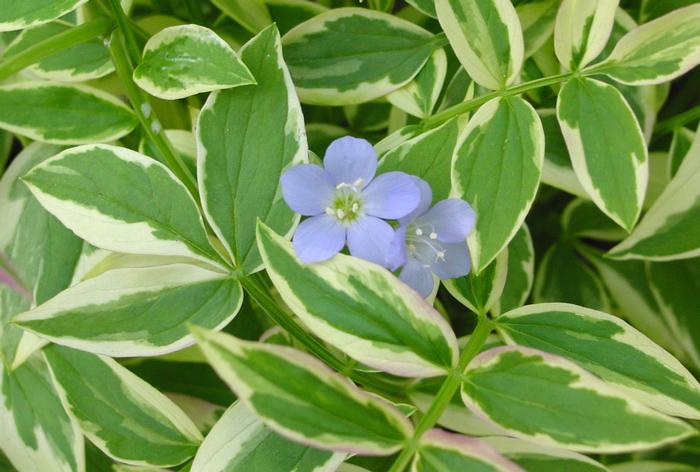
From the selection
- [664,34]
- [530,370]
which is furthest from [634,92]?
[530,370]

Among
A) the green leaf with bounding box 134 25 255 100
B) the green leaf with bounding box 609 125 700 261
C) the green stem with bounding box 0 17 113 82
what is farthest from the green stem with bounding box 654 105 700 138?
the green stem with bounding box 0 17 113 82

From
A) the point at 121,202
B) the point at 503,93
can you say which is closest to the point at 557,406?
the point at 503,93

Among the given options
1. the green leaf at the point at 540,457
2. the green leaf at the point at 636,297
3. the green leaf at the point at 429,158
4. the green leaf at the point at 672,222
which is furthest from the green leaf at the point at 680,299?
the green leaf at the point at 429,158

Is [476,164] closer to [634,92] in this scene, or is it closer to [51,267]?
[634,92]

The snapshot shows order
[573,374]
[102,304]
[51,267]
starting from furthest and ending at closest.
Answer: [51,267] → [102,304] → [573,374]

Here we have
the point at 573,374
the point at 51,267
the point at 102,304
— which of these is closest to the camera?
the point at 573,374

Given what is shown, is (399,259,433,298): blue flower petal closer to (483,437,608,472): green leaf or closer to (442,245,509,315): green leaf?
(442,245,509,315): green leaf
